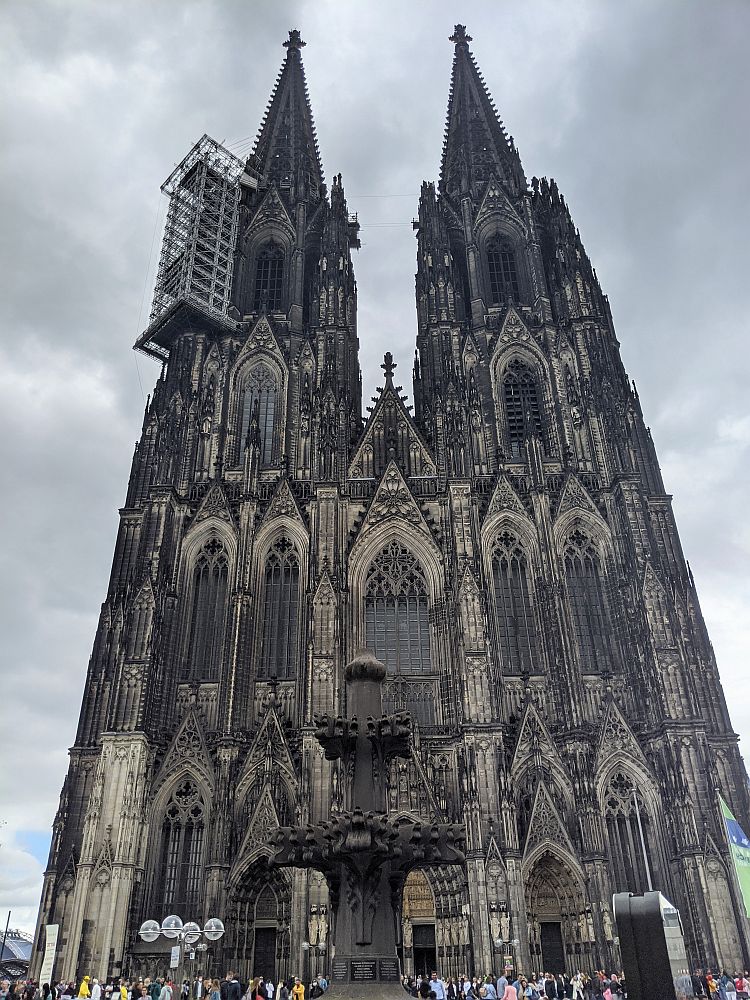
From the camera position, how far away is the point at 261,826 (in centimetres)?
2492

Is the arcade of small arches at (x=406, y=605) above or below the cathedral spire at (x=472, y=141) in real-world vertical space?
below

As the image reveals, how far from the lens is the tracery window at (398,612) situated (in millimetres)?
28547

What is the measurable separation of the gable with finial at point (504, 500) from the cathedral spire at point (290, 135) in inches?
862

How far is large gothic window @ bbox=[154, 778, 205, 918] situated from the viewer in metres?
24.5

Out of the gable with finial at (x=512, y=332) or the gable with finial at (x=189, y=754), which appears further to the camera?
the gable with finial at (x=512, y=332)

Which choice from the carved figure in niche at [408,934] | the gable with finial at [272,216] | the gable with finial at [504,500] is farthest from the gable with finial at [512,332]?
the carved figure in niche at [408,934]

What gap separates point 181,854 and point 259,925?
3277mm

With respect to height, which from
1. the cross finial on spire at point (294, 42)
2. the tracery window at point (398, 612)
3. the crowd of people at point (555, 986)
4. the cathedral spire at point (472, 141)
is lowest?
the crowd of people at point (555, 986)

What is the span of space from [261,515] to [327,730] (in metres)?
18.4

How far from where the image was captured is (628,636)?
28.1 metres

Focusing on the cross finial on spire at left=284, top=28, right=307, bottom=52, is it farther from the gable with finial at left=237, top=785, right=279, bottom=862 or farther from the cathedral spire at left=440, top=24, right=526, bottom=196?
the gable with finial at left=237, top=785, right=279, bottom=862

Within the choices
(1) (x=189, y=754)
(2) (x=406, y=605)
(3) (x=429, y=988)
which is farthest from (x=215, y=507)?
(3) (x=429, y=988)

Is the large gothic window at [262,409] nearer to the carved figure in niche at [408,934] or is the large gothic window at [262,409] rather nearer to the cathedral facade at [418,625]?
the cathedral facade at [418,625]

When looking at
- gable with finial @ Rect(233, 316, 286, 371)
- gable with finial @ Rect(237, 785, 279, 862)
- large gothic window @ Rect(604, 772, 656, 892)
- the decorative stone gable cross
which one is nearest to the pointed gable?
gable with finial @ Rect(233, 316, 286, 371)
